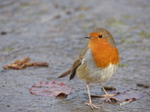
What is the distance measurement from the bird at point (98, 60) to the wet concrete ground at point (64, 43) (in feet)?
0.96

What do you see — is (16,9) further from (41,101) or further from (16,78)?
(41,101)

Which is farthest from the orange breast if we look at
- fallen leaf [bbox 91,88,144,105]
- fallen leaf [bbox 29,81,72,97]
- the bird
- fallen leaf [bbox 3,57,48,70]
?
fallen leaf [bbox 3,57,48,70]

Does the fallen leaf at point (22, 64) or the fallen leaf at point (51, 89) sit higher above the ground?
the fallen leaf at point (22, 64)

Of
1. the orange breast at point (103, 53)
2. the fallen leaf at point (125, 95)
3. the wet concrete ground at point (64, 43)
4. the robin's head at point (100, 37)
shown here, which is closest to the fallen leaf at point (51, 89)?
the wet concrete ground at point (64, 43)

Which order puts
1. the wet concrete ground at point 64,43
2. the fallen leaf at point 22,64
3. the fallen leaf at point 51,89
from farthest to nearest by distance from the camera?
the fallen leaf at point 22,64
the fallen leaf at point 51,89
the wet concrete ground at point 64,43

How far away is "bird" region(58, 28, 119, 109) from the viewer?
3.98 metres

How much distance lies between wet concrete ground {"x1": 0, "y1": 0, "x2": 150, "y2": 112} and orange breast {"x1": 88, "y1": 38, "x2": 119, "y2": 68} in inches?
20.2

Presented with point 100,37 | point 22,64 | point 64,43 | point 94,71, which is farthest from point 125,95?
point 64,43

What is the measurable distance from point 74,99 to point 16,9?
4.74 m

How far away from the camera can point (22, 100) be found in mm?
3881

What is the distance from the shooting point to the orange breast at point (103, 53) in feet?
13.0

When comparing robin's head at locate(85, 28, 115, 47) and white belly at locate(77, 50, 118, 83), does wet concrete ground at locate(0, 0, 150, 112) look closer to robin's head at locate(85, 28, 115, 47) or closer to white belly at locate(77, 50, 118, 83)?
white belly at locate(77, 50, 118, 83)

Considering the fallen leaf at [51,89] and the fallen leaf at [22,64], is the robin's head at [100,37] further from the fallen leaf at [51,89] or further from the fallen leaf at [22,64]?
the fallen leaf at [22,64]

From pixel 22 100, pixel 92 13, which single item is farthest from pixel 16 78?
pixel 92 13
